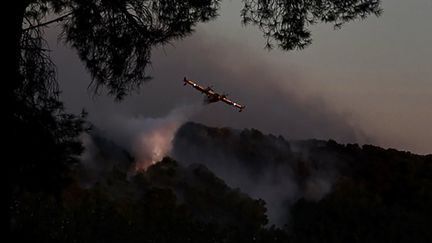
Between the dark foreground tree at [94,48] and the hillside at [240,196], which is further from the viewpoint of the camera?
the hillside at [240,196]

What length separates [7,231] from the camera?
31.9ft

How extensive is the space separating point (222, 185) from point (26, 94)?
1242 cm

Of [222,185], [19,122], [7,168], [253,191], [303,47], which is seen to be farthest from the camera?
[253,191]

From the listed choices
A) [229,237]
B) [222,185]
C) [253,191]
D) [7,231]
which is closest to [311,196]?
[253,191]

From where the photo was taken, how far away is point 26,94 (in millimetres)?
11305

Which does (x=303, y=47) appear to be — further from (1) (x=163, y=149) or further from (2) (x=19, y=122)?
(1) (x=163, y=149)

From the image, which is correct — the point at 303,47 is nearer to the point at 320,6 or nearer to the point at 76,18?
the point at 320,6

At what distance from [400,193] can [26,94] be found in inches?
778

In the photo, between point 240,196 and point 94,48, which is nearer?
point 94,48

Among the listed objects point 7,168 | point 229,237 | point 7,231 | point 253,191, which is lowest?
point 7,231

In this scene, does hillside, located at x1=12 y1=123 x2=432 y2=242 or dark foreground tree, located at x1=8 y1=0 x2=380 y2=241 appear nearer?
dark foreground tree, located at x1=8 y1=0 x2=380 y2=241

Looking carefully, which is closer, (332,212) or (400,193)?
(332,212)

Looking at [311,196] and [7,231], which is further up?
[311,196]

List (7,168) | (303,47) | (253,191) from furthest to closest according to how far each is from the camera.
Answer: (253,191), (303,47), (7,168)
